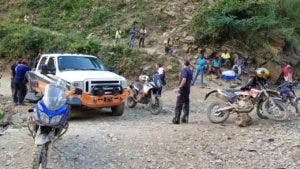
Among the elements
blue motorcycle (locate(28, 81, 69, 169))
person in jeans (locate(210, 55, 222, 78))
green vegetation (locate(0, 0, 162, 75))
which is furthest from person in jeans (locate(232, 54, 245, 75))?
blue motorcycle (locate(28, 81, 69, 169))

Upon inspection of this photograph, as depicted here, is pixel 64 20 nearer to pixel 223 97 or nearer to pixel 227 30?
pixel 227 30

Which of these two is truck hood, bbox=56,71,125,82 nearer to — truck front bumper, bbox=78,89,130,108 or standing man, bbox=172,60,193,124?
truck front bumper, bbox=78,89,130,108

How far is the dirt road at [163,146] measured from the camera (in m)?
8.00

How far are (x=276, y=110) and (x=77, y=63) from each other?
5.84 m

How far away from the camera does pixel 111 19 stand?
2883cm

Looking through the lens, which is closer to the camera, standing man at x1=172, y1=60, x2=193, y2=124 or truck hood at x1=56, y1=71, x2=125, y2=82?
standing man at x1=172, y1=60, x2=193, y2=124

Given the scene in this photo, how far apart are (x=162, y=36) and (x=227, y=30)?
426cm

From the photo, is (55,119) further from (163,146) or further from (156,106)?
(156,106)

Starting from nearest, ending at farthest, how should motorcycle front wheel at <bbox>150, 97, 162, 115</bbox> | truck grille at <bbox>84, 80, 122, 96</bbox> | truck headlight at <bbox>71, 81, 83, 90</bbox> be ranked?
truck headlight at <bbox>71, 81, 83, 90</bbox>, truck grille at <bbox>84, 80, 122, 96</bbox>, motorcycle front wheel at <bbox>150, 97, 162, 115</bbox>

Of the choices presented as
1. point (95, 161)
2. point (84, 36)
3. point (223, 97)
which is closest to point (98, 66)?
point (223, 97)

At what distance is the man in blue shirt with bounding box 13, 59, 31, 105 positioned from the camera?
579 inches

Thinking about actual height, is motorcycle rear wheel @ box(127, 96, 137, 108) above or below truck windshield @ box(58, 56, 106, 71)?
below

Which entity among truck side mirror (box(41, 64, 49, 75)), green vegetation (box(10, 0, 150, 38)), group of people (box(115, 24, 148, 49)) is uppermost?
green vegetation (box(10, 0, 150, 38))

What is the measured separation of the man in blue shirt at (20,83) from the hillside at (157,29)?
7337 mm
